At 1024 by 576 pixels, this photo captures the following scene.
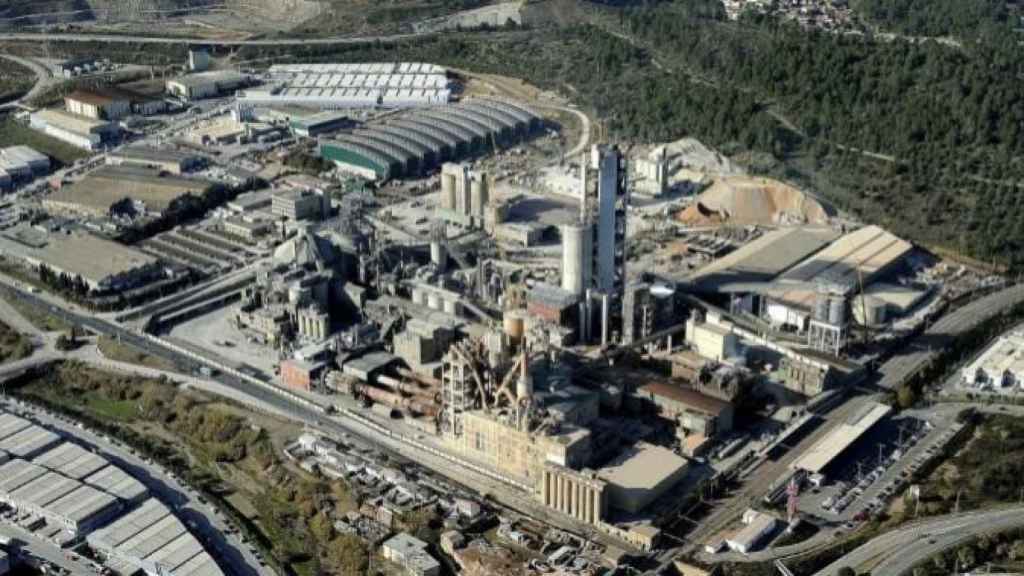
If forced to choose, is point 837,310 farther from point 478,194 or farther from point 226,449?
point 226,449

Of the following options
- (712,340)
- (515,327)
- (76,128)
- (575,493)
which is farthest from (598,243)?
(76,128)

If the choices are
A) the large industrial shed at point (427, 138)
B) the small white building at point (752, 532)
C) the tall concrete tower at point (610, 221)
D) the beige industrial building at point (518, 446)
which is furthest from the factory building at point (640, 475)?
the large industrial shed at point (427, 138)

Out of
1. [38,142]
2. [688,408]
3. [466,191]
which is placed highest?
[466,191]

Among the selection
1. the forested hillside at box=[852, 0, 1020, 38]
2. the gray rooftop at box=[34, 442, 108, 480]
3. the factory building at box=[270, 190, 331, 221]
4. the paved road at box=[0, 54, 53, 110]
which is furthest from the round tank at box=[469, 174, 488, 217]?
the forested hillside at box=[852, 0, 1020, 38]

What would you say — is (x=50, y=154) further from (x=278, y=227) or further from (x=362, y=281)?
(x=362, y=281)

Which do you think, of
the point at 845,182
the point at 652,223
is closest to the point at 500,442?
the point at 652,223

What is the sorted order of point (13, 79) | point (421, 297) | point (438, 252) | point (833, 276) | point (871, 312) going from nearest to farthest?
point (871, 312), point (421, 297), point (833, 276), point (438, 252), point (13, 79)

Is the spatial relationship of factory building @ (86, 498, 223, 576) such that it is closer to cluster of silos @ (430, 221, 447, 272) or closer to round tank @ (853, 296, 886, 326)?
cluster of silos @ (430, 221, 447, 272)
